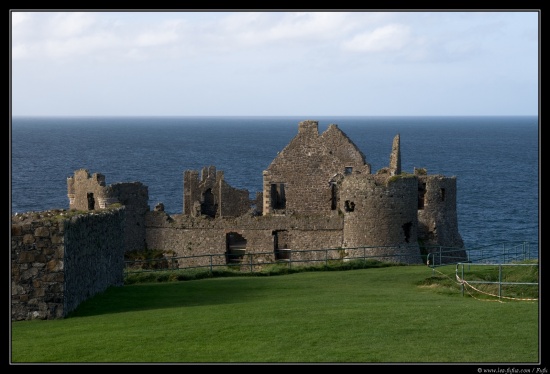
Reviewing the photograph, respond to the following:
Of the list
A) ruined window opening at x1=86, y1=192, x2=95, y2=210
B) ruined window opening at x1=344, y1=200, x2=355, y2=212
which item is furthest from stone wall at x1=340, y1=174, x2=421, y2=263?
ruined window opening at x1=86, y1=192, x2=95, y2=210

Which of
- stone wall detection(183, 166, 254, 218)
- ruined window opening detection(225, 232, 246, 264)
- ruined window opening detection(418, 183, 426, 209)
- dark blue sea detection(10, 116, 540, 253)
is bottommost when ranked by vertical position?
dark blue sea detection(10, 116, 540, 253)

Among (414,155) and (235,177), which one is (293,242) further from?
(414,155)

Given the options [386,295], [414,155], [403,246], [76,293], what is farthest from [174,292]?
[414,155]

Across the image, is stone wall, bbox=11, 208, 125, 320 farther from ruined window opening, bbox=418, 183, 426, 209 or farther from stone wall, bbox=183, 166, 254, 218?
stone wall, bbox=183, 166, 254, 218

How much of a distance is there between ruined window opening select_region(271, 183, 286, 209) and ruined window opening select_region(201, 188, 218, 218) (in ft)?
12.4

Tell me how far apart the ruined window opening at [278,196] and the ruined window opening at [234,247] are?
2653 mm

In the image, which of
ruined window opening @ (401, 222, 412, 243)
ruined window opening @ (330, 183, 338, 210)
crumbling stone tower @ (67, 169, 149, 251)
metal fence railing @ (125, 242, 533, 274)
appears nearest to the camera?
metal fence railing @ (125, 242, 533, 274)

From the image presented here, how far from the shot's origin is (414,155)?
159250mm

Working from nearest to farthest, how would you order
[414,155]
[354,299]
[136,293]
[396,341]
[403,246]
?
[396,341] → [354,299] → [136,293] → [403,246] → [414,155]

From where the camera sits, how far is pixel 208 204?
5481 cm

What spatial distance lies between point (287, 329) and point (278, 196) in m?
30.1

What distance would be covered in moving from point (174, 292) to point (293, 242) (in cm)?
1751

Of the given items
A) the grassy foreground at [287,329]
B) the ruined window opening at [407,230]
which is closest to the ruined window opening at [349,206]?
the ruined window opening at [407,230]

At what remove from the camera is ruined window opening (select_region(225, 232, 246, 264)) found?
46562 millimetres
